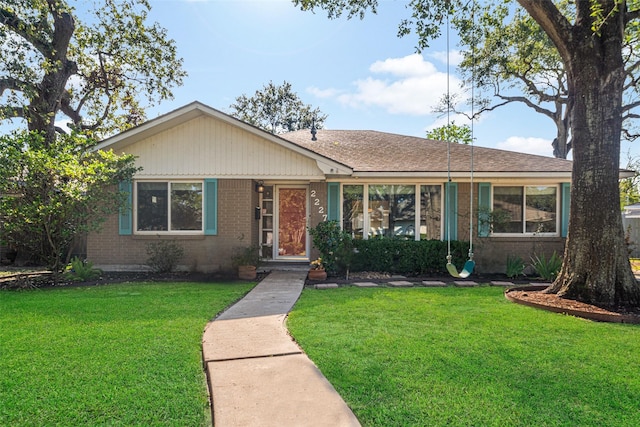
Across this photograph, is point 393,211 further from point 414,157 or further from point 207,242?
point 207,242

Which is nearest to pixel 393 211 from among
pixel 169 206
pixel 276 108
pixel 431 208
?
pixel 431 208

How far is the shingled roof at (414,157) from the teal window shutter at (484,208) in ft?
2.07

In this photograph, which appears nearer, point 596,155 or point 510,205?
point 596,155

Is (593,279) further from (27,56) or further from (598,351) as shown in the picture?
(27,56)

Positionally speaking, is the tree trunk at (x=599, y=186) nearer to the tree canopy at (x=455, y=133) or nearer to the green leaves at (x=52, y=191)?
the green leaves at (x=52, y=191)

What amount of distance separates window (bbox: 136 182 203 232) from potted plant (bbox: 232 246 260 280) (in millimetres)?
1389

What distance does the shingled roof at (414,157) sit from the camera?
32.5 ft

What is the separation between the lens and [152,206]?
9.97m

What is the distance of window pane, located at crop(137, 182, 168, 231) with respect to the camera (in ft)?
32.6

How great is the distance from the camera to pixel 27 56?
1284cm

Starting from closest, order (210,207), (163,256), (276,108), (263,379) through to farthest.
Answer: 1. (263,379)
2. (163,256)
3. (210,207)
4. (276,108)

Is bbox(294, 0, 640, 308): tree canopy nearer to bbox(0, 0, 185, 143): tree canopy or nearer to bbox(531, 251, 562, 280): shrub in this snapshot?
bbox(531, 251, 562, 280): shrub

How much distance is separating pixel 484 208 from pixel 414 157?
2514 millimetres

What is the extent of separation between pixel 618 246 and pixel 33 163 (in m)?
11.2
